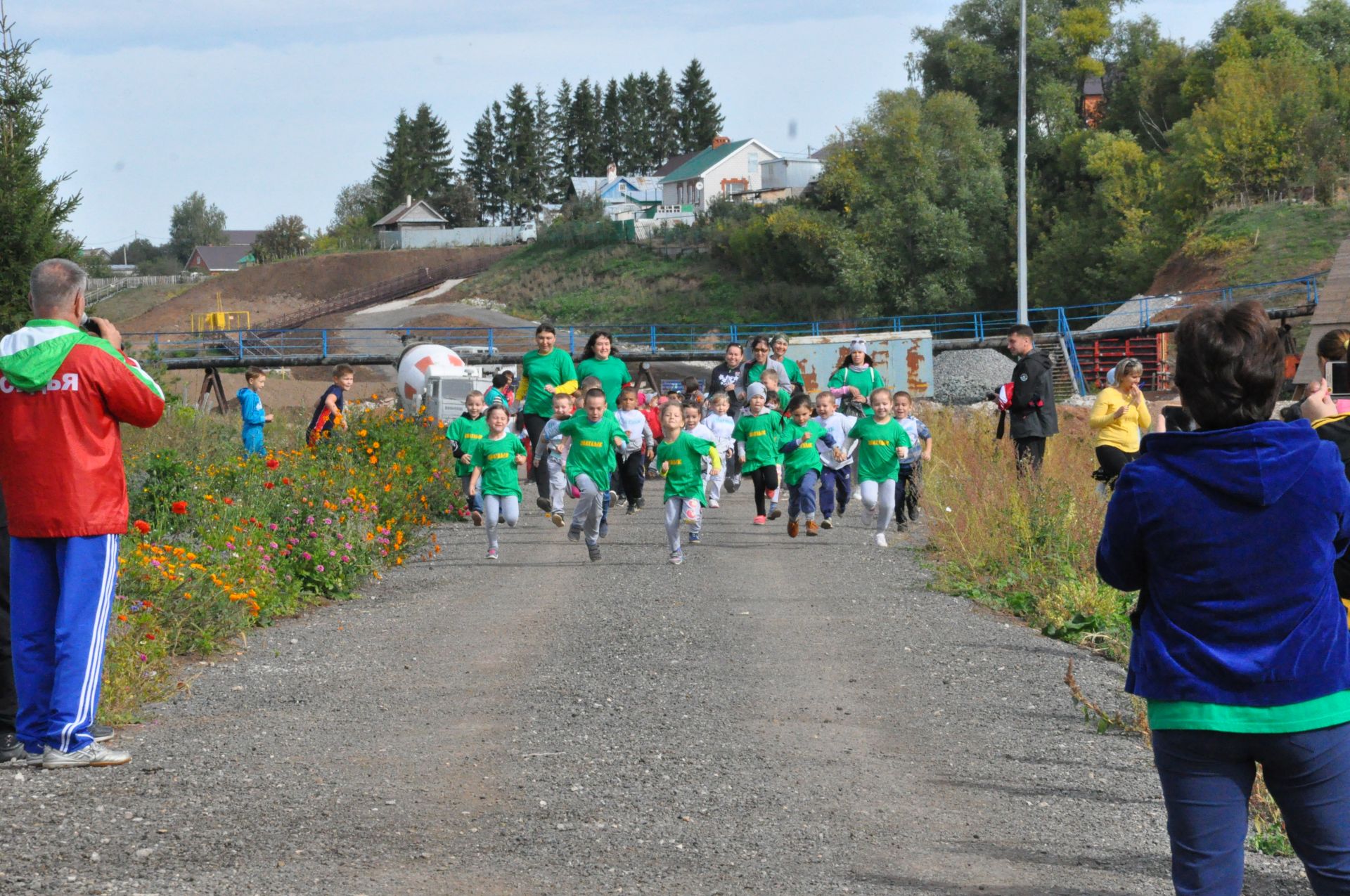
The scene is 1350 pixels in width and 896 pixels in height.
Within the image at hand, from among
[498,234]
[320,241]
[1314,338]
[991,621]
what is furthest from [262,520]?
[320,241]

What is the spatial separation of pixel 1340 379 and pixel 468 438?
10.2m

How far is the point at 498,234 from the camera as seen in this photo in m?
112

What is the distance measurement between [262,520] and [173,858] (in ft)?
20.7

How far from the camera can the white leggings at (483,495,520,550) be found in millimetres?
13508

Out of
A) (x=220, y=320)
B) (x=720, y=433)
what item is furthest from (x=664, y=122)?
(x=720, y=433)

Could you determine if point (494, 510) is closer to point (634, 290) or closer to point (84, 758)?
point (84, 758)

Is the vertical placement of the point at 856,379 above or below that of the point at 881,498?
above

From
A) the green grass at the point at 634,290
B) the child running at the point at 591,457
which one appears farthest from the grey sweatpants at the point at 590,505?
the green grass at the point at 634,290

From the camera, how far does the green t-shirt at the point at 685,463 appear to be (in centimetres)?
1343

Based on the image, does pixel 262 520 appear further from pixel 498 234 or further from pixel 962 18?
pixel 498 234

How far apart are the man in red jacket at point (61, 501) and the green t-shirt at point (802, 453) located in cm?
973

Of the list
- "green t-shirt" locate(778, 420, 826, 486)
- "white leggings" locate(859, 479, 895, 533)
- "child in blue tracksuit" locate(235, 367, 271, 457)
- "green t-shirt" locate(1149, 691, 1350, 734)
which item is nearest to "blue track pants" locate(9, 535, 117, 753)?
"green t-shirt" locate(1149, 691, 1350, 734)

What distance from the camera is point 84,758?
19.3ft

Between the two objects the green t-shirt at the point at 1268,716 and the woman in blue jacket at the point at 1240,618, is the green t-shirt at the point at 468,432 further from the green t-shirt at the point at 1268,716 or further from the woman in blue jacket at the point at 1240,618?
the green t-shirt at the point at 1268,716
